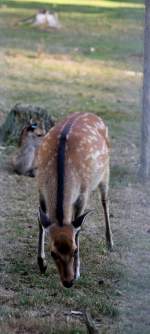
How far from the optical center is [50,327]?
4.95m

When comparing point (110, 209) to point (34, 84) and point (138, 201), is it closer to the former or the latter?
point (138, 201)

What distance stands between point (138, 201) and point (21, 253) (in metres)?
1.82

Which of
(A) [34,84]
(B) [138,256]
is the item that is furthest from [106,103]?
(B) [138,256]

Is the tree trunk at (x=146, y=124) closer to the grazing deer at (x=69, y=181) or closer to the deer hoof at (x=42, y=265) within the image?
the grazing deer at (x=69, y=181)

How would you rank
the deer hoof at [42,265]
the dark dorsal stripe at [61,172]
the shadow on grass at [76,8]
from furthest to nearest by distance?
1. the shadow on grass at [76,8]
2. the deer hoof at [42,265]
3. the dark dorsal stripe at [61,172]

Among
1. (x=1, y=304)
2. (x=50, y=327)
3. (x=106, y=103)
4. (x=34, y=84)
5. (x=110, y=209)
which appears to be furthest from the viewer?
(x=34, y=84)

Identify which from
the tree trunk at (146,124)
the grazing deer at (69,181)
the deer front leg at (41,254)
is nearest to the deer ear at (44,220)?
the grazing deer at (69,181)

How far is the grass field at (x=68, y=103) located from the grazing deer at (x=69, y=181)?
0.22m

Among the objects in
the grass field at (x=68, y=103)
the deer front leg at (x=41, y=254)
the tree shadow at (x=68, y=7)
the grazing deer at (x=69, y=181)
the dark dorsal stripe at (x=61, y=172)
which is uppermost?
the dark dorsal stripe at (x=61, y=172)

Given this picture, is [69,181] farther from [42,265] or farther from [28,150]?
[28,150]

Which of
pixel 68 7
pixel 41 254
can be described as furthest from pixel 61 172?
pixel 68 7

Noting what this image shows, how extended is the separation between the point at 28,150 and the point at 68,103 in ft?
10.9

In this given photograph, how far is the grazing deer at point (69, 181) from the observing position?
506 centimetres

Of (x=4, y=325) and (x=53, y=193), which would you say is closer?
(x=4, y=325)
